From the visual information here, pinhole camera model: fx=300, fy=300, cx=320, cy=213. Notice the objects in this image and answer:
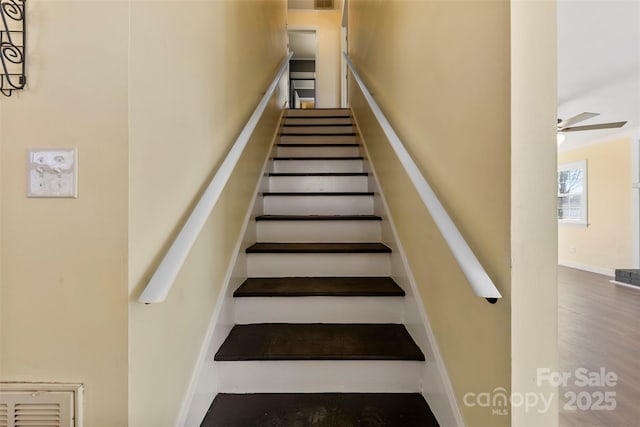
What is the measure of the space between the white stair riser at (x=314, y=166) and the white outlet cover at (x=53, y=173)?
6.70 ft

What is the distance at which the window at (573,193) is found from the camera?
575cm

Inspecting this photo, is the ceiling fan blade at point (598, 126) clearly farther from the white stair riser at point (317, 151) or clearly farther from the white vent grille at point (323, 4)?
the white vent grille at point (323, 4)

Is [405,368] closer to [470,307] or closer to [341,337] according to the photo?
[341,337]

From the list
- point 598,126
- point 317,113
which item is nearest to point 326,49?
point 317,113

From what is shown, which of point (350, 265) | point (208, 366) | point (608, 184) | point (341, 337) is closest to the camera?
point (208, 366)

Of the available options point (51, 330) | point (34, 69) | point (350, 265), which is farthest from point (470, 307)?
point (34, 69)

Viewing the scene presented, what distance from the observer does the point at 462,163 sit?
0.93 metres

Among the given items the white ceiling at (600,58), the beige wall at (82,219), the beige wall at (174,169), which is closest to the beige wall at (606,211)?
the white ceiling at (600,58)

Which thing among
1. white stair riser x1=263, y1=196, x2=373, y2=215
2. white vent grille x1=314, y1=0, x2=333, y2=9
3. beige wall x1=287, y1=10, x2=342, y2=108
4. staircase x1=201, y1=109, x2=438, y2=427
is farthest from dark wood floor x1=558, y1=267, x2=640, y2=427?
white vent grille x1=314, y1=0, x2=333, y2=9

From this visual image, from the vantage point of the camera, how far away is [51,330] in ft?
2.43

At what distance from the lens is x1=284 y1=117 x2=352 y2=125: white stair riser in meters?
3.75

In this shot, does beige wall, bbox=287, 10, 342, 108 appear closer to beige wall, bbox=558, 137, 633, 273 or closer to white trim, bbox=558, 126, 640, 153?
white trim, bbox=558, 126, 640, 153

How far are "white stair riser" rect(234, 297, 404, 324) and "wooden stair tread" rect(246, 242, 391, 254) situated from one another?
32 centimetres

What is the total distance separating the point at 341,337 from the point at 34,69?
1.36 m
